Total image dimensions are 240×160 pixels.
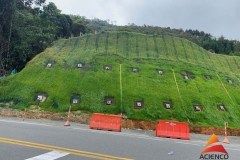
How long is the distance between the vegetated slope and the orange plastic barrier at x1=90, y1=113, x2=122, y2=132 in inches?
167

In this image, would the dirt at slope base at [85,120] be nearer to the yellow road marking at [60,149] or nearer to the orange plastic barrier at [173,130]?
the orange plastic barrier at [173,130]

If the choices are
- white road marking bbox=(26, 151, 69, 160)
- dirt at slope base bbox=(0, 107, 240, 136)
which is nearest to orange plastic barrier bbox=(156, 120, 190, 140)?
dirt at slope base bbox=(0, 107, 240, 136)

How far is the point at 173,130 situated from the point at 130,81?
9.34 metres

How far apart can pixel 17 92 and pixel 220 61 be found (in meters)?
25.5

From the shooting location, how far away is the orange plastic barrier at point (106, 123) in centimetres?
1338

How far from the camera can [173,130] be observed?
12836mm

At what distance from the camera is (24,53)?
1117 inches

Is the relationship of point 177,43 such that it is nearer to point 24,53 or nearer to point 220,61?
point 220,61

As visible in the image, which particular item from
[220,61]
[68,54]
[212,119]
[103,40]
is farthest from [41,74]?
[220,61]

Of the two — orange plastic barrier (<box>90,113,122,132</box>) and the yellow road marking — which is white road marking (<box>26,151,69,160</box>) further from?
orange plastic barrier (<box>90,113,122,132</box>)

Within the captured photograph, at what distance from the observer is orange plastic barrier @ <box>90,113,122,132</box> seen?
1338cm

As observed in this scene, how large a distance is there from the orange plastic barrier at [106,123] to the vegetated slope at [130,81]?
4246mm

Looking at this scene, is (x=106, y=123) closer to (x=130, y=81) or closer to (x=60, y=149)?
(x=60, y=149)

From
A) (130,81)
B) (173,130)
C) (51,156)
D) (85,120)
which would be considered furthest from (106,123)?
(130,81)
